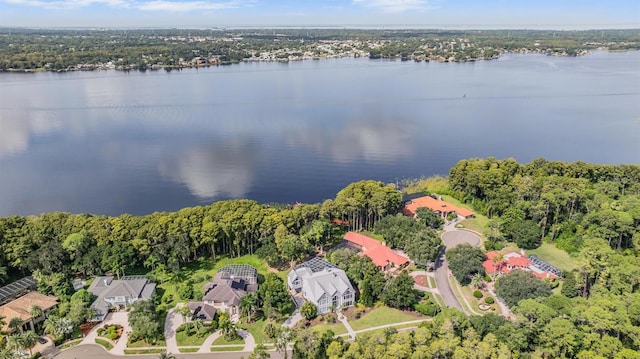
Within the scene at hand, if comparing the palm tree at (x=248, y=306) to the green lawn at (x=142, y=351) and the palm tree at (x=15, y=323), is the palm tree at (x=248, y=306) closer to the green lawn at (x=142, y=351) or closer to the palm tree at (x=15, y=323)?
the green lawn at (x=142, y=351)

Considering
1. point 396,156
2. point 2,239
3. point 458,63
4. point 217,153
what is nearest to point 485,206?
point 396,156

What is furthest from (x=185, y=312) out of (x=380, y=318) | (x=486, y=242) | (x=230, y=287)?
(x=486, y=242)

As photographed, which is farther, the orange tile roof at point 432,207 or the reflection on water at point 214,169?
the reflection on water at point 214,169

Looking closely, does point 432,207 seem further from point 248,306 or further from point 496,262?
point 248,306

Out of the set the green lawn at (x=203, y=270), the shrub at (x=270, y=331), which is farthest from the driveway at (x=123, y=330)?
the shrub at (x=270, y=331)

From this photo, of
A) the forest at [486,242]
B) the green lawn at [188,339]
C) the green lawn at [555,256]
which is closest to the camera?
the forest at [486,242]

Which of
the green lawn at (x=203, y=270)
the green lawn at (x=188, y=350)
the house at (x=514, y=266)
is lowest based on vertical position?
the green lawn at (x=188, y=350)

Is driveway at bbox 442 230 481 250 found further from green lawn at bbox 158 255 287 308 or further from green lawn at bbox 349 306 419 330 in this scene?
green lawn at bbox 158 255 287 308

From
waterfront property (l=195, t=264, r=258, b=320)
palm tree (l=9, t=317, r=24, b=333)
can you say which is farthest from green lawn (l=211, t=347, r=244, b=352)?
palm tree (l=9, t=317, r=24, b=333)
